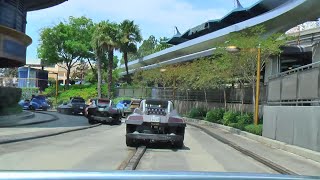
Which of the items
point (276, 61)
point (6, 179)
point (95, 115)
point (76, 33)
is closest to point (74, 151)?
point (6, 179)

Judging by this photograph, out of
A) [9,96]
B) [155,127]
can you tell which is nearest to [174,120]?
[155,127]

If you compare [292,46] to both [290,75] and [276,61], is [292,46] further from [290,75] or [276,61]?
[290,75]

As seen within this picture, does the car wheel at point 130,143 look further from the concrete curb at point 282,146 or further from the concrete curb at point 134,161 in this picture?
the concrete curb at point 282,146

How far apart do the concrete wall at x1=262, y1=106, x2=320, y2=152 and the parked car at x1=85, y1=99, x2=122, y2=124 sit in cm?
1219

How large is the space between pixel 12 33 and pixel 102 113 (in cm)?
796

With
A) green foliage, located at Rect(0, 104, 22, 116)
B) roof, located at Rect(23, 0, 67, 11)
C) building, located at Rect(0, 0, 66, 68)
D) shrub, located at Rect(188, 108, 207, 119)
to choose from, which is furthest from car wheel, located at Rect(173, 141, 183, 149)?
shrub, located at Rect(188, 108, 207, 119)

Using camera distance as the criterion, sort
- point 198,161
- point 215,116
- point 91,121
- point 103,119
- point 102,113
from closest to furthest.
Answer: point 198,161 < point 102,113 < point 103,119 < point 91,121 < point 215,116

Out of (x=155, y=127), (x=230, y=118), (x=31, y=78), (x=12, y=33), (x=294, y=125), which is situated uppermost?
(x=12, y=33)

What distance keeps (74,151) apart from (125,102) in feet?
113

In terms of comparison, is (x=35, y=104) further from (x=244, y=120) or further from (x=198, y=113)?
(x=244, y=120)

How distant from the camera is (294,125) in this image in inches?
732

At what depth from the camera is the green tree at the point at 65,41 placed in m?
79.1

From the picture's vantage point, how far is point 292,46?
4044cm

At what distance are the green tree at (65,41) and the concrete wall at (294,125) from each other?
58.6 m
